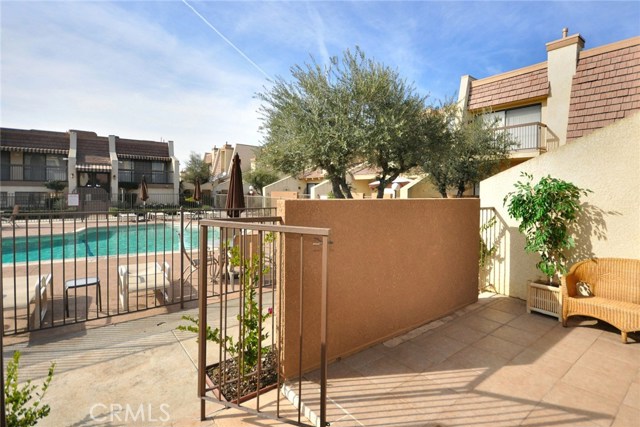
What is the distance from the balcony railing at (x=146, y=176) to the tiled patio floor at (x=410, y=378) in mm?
30478

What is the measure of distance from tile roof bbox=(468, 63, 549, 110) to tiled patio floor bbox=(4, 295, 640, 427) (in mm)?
12727

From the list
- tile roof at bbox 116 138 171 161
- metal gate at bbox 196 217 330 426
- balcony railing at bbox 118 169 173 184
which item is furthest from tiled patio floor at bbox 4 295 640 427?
tile roof at bbox 116 138 171 161

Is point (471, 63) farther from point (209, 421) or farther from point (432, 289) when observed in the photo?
point (209, 421)

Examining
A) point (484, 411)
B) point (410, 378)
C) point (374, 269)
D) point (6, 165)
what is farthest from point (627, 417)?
point (6, 165)

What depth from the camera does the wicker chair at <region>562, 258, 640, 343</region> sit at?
4.27 m

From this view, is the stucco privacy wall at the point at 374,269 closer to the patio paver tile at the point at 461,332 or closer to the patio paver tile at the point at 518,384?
the patio paver tile at the point at 461,332

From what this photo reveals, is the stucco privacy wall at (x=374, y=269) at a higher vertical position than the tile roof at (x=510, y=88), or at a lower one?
lower

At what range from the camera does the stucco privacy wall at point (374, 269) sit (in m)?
3.31

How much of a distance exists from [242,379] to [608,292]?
535 centimetres

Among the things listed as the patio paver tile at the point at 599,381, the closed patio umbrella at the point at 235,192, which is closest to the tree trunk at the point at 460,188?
the closed patio umbrella at the point at 235,192

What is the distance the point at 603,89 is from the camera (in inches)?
452

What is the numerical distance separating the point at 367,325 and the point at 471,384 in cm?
125

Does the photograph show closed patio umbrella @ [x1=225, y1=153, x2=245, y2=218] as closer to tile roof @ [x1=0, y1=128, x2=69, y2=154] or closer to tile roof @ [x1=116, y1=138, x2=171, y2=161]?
tile roof @ [x1=116, y1=138, x2=171, y2=161]

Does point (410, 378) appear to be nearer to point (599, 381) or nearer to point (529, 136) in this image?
point (599, 381)
